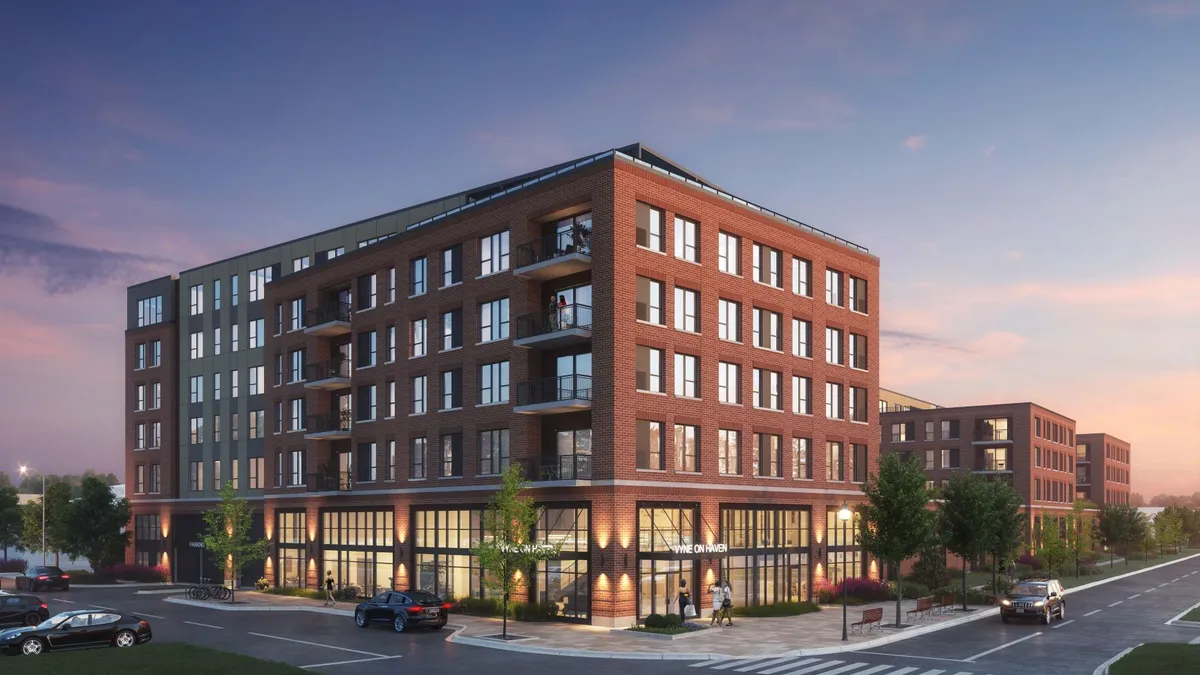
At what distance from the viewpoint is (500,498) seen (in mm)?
42969

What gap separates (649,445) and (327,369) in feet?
87.6

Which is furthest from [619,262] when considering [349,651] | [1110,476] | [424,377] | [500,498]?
[1110,476]

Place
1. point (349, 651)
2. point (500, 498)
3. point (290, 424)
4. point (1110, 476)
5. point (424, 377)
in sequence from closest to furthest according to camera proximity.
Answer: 1. point (349, 651)
2. point (500, 498)
3. point (424, 377)
4. point (290, 424)
5. point (1110, 476)

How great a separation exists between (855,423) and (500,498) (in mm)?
27560

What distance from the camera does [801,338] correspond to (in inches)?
2295

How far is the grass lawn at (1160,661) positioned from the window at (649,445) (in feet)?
66.8

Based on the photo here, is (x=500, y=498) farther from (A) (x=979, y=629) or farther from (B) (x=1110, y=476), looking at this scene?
(B) (x=1110, y=476)

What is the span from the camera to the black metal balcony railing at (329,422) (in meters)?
63.7

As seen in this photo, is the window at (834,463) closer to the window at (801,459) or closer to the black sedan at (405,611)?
the window at (801,459)

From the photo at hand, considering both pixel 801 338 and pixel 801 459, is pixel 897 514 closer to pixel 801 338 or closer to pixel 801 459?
pixel 801 459

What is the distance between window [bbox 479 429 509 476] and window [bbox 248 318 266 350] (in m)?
32.3

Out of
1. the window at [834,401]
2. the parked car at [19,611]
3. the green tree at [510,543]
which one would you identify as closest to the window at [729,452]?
the window at [834,401]

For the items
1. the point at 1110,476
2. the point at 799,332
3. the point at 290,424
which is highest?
the point at 799,332

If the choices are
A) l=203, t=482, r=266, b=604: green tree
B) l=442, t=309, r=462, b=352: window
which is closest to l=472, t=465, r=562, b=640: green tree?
l=442, t=309, r=462, b=352: window
